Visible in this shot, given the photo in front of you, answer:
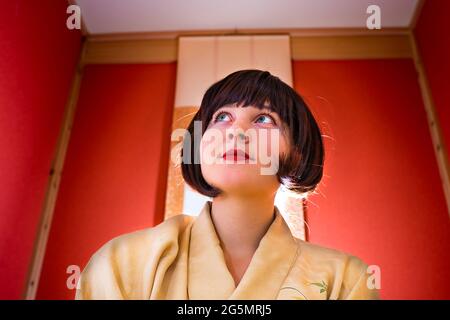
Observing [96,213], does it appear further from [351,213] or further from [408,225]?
[408,225]

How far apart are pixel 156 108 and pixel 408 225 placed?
0.97 m

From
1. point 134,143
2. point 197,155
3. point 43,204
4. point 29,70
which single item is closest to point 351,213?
point 197,155

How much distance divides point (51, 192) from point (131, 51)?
66 centimetres

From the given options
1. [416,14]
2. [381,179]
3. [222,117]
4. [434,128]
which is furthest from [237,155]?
[416,14]

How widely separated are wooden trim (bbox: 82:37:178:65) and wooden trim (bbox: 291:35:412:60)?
0.52 meters

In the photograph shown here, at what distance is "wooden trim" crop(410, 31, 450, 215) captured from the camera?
1208 millimetres

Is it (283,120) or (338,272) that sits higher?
(283,120)

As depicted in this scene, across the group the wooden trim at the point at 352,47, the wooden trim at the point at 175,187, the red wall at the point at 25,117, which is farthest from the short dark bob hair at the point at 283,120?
the wooden trim at the point at 352,47

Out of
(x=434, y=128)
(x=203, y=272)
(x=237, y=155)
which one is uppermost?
(x=434, y=128)

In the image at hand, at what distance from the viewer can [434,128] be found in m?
1.29

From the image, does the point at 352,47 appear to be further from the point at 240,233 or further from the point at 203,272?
the point at 203,272

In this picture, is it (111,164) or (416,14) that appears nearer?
(111,164)

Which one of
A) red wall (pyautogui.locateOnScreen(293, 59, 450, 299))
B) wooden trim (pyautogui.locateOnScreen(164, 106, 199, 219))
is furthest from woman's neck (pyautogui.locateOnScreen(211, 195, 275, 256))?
wooden trim (pyautogui.locateOnScreen(164, 106, 199, 219))

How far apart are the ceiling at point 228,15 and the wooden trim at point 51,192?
180 millimetres
